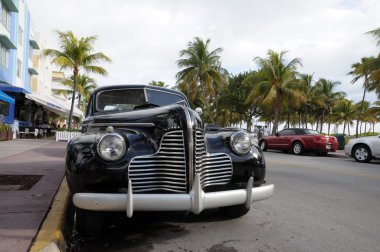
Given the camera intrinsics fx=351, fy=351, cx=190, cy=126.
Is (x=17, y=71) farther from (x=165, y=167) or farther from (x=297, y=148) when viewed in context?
(x=165, y=167)

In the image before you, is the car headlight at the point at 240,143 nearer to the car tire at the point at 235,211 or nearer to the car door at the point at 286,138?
the car tire at the point at 235,211

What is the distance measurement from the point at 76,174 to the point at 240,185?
65.9 inches

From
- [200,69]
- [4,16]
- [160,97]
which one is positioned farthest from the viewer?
[200,69]

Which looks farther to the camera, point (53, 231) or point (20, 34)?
point (20, 34)

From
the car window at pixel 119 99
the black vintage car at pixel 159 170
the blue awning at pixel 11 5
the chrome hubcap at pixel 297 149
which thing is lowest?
the chrome hubcap at pixel 297 149

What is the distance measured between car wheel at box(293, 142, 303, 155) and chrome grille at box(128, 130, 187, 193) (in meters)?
15.0

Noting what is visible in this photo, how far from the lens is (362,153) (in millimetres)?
13781

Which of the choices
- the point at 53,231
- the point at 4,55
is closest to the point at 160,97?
the point at 53,231

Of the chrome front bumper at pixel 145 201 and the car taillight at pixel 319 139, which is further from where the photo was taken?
the car taillight at pixel 319 139

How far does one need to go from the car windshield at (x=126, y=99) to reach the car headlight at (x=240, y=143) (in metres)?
1.62

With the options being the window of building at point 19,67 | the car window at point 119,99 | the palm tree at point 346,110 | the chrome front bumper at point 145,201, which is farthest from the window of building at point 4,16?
the palm tree at point 346,110

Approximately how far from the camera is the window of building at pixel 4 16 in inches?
857

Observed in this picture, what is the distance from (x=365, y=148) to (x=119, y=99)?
11.6 metres

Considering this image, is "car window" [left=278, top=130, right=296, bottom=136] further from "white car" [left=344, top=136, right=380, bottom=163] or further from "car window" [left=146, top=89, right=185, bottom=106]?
"car window" [left=146, top=89, right=185, bottom=106]
